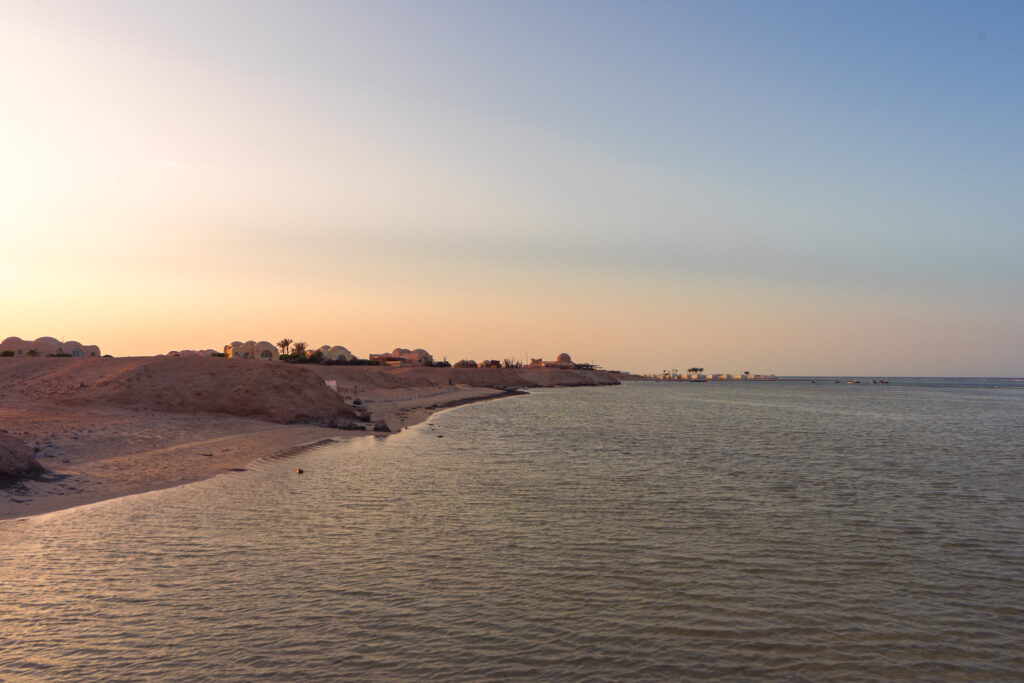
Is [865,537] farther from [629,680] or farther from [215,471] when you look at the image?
[215,471]

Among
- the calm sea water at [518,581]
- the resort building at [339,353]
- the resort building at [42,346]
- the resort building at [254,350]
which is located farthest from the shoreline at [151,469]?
the resort building at [339,353]

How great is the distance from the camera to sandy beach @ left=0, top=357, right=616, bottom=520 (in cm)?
2467

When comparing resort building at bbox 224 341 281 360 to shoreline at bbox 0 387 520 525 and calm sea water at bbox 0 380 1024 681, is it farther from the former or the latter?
calm sea water at bbox 0 380 1024 681

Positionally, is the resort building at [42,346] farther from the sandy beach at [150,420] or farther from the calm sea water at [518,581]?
the calm sea water at [518,581]

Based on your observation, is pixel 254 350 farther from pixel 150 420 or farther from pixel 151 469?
pixel 151 469

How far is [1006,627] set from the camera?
12.3 m

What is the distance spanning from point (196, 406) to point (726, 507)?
39.9 m

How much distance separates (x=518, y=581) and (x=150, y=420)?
35312 mm

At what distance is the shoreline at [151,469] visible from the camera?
20.9 m

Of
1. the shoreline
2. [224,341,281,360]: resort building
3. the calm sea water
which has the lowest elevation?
the calm sea water

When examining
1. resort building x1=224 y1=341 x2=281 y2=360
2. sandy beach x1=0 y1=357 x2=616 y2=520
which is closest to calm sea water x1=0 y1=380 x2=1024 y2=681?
sandy beach x1=0 y1=357 x2=616 y2=520

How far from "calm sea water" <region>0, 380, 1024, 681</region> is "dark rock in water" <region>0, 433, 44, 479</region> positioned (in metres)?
4.00

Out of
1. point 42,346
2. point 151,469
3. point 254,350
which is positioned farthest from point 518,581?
point 42,346

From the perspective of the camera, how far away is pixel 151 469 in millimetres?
27406
